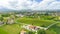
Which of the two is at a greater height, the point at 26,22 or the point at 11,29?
the point at 26,22

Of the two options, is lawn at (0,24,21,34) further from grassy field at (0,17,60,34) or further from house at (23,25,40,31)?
house at (23,25,40,31)

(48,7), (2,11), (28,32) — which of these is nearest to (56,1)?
(48,7)

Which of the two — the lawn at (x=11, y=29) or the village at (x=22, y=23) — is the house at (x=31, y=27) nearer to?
the village at (x=22, y=23)

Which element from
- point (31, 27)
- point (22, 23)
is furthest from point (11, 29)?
point (31, 27)

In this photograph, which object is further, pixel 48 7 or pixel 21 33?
pixel 48 7

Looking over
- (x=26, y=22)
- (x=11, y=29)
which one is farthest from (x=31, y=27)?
(x=11, y=29)

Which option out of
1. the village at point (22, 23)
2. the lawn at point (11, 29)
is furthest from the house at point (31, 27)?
the lawn at point (11, 29)

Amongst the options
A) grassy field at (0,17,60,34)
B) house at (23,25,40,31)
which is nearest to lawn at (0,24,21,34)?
grassy field at (0,17,60,34)

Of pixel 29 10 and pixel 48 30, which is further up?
pixel 29 10

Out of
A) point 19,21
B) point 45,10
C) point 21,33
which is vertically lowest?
point 21,33

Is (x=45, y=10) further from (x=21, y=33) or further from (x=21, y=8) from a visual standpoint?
(x=21, y=33)

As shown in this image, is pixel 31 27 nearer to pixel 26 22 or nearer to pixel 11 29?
pixel 26 22
